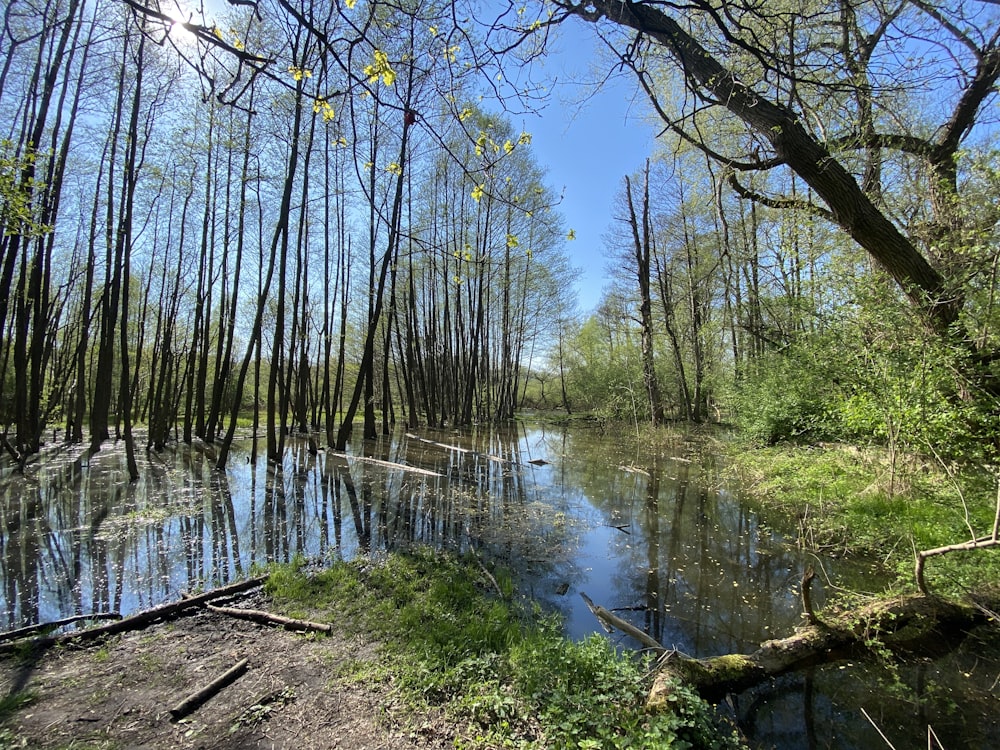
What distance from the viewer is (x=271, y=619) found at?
3.24 meters

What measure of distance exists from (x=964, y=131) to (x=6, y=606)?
1052 centimetres

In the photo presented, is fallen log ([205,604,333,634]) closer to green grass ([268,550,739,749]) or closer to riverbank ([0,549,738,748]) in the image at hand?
riverbank ([0,549,738,748])

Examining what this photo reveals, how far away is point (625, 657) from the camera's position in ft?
8.55

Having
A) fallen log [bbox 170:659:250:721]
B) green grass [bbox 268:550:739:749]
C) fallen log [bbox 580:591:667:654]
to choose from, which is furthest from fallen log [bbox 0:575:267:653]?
fallen log [bbox 580:591:667:654]

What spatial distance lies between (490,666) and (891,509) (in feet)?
16.6

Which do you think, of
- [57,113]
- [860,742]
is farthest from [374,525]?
[57,113]

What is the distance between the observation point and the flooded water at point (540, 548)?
2.58 metres

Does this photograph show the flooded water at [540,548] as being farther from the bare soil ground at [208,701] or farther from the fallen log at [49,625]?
the bare soil ground at [208,701]

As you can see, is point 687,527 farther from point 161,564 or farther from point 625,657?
point 161,564

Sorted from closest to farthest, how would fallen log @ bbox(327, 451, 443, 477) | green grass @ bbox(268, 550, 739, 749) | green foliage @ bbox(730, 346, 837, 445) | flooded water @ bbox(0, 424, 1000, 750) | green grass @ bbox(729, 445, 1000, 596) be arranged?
green grass @ bbox(268, 550, 739, 749), flooded water @ bbox(0, 424, 1000, 750), green grass @ bbox(729, 445, 1000, 596), green foliage @ bbox(730, 346, 837, 445), fallen log @ bbox(327, 451, 443, 477)

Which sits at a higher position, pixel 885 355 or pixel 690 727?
pixel 885 355

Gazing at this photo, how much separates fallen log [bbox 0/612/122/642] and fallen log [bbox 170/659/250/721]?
137 cm

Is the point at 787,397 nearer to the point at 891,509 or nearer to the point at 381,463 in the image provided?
the point at 891,509

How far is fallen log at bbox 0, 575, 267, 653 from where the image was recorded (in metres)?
2.87
